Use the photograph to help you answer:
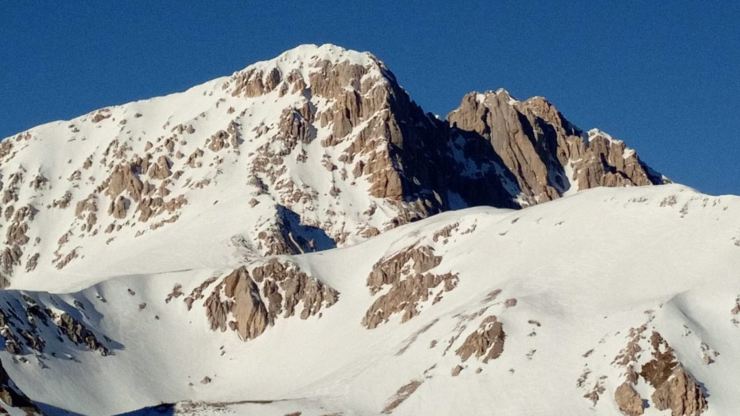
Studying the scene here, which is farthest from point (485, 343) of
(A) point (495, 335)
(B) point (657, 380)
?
(B) point (657, 380)

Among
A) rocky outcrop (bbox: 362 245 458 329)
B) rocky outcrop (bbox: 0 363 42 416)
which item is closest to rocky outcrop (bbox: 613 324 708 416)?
rocky outcrop (bbox: 362 245 458 329)

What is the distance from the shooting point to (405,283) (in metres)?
191

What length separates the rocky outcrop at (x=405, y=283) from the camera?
18612 centimetres

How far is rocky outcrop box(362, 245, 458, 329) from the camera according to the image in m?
186

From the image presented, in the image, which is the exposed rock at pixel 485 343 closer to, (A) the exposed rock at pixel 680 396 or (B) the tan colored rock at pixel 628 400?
(B) the tan colored rock at pixel 628 400

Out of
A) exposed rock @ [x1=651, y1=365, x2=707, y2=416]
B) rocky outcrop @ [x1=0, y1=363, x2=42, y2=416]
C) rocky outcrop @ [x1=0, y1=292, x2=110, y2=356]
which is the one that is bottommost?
rocky outcrop @ [x1=0, y1=363, x2=42, y2=416]

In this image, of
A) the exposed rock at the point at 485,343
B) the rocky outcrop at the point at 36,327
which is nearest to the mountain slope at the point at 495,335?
the exposed rock at the point at 485,343

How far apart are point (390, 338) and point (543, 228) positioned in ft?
86.4

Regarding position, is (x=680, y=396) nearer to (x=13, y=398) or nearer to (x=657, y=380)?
(x=657, y=380)

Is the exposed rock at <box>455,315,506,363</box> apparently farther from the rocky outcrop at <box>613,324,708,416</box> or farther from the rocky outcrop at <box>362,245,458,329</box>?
the rocky outcrop at <box>362,245,458,329</box>

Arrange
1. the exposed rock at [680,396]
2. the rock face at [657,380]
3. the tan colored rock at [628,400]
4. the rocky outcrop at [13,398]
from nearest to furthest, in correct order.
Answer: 1. the rocky outcrop at [13,398]
2. the exposed rock at [680,396]
3. the rock face at [657,380]
4. the tan colored rock at [628,400]

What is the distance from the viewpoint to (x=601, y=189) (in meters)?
→ 196

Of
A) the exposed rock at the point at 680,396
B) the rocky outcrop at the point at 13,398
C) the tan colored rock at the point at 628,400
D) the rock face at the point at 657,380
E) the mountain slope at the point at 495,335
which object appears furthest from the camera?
the mountain slope at the point at 495,335

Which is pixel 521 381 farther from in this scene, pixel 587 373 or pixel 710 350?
pixel 710 350
